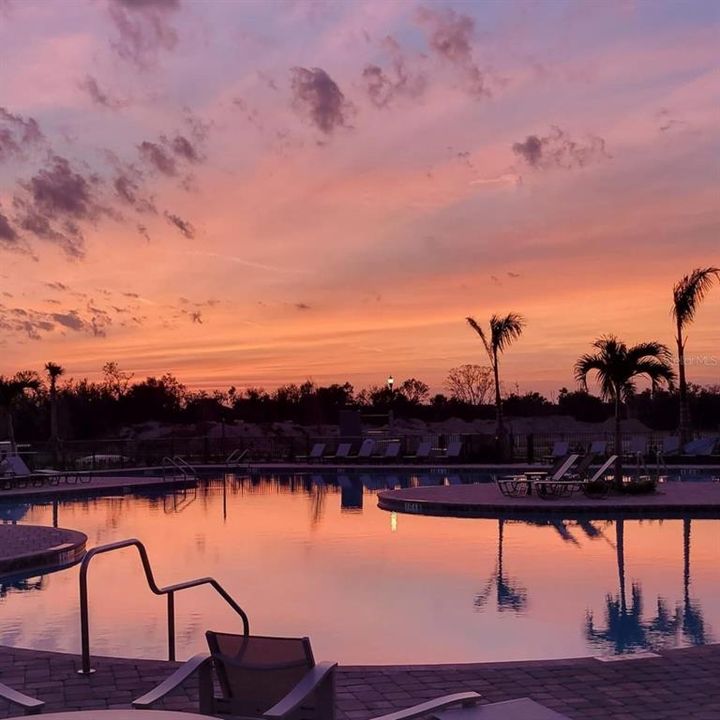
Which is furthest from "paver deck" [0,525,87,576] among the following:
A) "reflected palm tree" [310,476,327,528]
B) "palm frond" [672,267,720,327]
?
"palm frond" [672,267,720,327]

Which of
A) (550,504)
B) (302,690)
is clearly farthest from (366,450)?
(302,690)

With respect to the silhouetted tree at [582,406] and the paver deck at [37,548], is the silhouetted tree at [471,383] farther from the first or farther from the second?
the paver deck at [37,548]

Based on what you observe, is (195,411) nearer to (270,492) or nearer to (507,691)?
(270,492)

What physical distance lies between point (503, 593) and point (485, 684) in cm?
454

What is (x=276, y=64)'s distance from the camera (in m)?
16.2

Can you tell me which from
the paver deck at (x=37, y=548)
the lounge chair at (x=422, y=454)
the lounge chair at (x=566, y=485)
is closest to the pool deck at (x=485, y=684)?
the paver deck at (x=37, y=548)

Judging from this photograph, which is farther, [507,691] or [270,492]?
[270,492]

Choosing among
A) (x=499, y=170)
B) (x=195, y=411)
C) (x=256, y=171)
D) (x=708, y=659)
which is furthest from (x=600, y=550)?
(x=195, y=411)

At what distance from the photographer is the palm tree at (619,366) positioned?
60.5 feet

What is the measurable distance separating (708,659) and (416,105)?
1267 cm

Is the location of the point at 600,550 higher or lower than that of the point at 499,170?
lower

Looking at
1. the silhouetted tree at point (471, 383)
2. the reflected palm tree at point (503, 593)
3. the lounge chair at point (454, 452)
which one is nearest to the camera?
the reflected palm tree at point (503, 593)

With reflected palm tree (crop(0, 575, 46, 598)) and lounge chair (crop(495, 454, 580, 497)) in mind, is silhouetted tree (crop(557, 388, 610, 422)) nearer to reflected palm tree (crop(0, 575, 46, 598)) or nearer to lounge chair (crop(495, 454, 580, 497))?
lounge chair (crop(495, 454, 580, 497))

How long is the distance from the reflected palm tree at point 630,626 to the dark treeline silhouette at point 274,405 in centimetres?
4366
